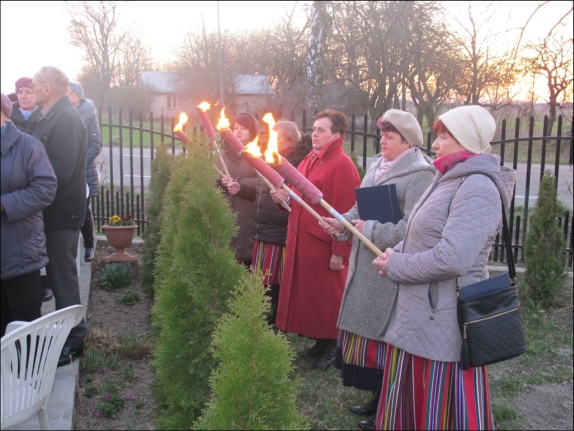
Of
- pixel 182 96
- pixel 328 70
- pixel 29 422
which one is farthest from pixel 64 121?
pixel 182 96

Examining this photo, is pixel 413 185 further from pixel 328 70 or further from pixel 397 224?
pixel 328 70

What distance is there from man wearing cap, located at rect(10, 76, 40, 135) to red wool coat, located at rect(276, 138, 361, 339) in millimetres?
2626

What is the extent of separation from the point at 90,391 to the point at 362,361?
1.93 meters

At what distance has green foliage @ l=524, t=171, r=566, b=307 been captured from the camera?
20.0 feet

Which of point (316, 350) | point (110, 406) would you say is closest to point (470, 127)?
point (316, 350)

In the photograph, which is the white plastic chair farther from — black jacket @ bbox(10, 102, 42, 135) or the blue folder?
black jacket @ bbox(10, 102, 42, 135)

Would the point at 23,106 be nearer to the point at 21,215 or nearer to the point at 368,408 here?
the point at 21,215

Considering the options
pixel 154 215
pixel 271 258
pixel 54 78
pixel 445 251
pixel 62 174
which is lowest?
pixel 271 258

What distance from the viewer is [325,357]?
4.57m

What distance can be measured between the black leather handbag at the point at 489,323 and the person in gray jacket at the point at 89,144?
476cm

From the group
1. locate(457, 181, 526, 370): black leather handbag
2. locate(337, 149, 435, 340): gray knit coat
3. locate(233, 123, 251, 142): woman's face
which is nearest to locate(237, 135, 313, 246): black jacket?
locate(233, 123, 251, 142): woman's face

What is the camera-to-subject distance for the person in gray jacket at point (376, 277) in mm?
3307

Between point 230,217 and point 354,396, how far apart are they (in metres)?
1.84

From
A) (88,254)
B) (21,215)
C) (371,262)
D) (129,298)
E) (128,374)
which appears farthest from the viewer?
(88,254)
